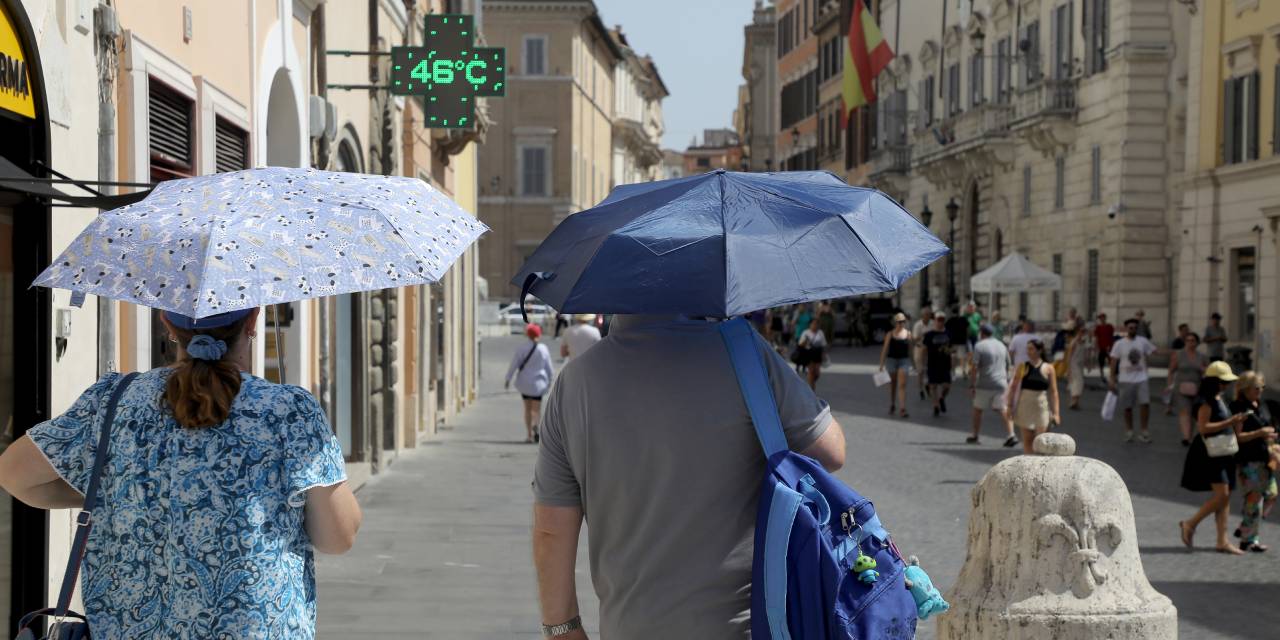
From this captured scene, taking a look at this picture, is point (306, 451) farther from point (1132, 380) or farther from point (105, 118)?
point (1132, 380)

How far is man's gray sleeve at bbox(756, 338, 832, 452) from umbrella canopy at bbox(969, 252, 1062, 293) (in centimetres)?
3245

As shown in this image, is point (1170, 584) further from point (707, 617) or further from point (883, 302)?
point (883, 302)

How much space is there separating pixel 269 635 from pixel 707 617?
3.00ft

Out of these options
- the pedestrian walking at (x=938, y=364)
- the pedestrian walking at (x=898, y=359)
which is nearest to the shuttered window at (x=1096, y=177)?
the pedestrian walking at (x=938, y=364)

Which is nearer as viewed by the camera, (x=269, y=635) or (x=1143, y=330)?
(x=269, y=635)

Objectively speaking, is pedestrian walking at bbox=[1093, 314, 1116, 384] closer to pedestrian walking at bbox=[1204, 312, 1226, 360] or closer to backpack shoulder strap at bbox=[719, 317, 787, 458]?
pedestrian walking at bbox=[1204, 312, 1226, 360]

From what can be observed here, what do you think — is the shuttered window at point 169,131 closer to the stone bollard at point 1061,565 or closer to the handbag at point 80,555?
the stone bollard at point 1061,565

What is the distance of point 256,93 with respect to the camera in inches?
452

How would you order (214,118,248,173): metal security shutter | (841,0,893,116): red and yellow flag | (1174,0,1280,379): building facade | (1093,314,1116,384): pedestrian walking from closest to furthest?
1. (214,118,248,173): metal security shutter
2. (1174,0,1280,379): building facade
3. (1093,314,1116,384): pedestrian walking
4. (841,0,893,116): red and yellow flag

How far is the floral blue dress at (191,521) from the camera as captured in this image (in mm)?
3387

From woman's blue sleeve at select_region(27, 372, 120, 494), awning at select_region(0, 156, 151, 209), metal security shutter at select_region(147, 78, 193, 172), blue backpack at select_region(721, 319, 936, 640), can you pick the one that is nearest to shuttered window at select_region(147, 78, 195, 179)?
metal security shutter at select_region(147, 78, 193, 172)

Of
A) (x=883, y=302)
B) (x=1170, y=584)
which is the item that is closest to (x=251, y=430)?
(x=1170, y=584)

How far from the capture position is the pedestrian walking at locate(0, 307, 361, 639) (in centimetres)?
339

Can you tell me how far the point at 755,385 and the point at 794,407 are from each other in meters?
0.11
